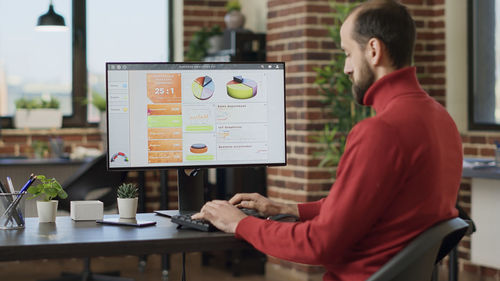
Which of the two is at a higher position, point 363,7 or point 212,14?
point 212,14

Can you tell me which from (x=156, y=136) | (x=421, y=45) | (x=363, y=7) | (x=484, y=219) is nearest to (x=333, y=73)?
(x=421, y=45)

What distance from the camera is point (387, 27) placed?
6.00ft

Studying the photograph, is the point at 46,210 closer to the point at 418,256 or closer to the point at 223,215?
the point at 223,215

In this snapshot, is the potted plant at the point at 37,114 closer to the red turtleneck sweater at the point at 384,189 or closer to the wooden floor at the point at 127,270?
the wooden floor at the point at 127,270

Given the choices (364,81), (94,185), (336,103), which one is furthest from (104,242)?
(336,103)

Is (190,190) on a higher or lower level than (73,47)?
lower

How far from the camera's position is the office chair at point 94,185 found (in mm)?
4527

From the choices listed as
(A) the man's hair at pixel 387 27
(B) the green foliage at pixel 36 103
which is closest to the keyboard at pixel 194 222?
(A) the man's hair at pixel 387 27

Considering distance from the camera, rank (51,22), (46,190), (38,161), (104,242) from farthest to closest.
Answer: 1. (51,22)
2. (38,161)
3. (46,190)
4. (104,242)

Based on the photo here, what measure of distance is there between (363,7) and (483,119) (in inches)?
136

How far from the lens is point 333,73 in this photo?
4758 mm

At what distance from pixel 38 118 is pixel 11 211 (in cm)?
350

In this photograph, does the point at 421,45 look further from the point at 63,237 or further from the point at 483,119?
the point at 63,237

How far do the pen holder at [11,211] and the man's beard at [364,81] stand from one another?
1034 mm
